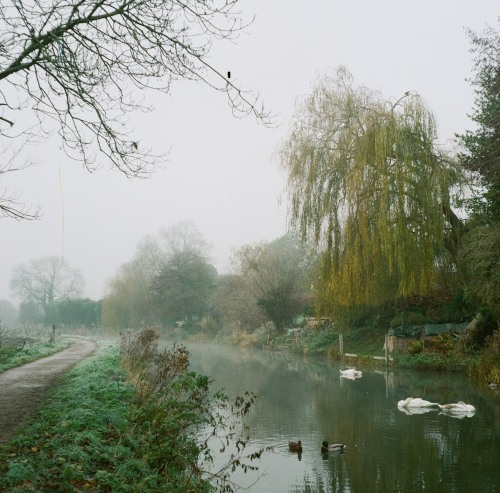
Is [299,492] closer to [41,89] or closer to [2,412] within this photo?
[2,412]

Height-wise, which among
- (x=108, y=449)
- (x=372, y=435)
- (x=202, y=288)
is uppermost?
(x=202, y=288)

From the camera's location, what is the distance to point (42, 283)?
2482 inches

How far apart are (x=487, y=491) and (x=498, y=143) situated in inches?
362

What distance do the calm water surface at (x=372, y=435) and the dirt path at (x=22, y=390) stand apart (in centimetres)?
283

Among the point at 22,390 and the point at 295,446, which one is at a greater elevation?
the point at 22,390

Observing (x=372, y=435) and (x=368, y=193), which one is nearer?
(x=372, y=435)

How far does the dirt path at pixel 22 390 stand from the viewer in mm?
6500

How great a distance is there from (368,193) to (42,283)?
54232 mm

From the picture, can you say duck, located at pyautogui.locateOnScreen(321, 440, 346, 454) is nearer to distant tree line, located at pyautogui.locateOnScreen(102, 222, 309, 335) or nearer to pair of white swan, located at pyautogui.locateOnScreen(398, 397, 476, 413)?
pair of white swan, located at pyautogui.locateOnScreen(398, 397, 476, 413)

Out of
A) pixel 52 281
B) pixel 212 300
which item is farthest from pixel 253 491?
pixel 52 281

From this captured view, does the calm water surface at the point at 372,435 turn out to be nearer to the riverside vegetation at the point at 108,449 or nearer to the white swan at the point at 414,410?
the white swan at the point at 414,410

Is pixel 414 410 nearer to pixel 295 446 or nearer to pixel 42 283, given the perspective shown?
pixel 295 446

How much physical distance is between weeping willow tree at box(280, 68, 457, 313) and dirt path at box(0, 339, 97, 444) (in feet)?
27.8

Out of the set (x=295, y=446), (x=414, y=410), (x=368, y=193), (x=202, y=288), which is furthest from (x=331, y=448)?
(x=202, y=288)
